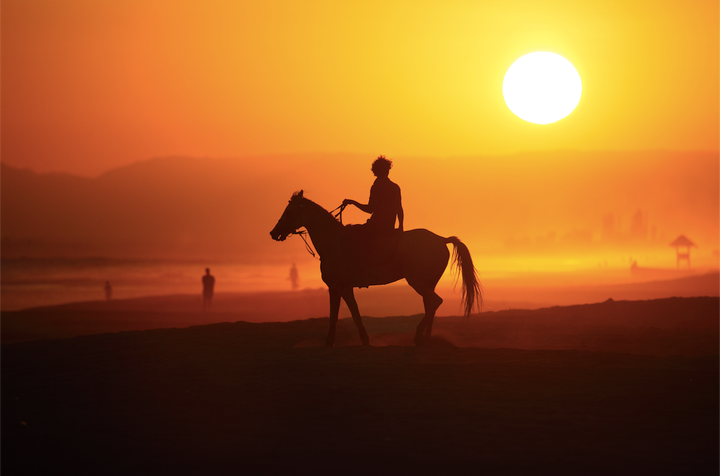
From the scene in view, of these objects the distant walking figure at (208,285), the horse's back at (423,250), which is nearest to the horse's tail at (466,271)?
the horse's back at (423,250)

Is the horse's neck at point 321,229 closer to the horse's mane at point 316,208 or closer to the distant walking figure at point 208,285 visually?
the horse's mane at point 316,208

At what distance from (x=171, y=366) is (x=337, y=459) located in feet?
15.3

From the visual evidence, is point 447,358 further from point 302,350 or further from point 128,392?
point 128,392

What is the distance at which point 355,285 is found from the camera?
11922 mm

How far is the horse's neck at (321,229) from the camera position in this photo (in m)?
11.9

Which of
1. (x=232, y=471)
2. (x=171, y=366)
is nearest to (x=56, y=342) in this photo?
(x=171, y=366)

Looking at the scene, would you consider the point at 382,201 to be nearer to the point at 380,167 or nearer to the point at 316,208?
the point at 380,167

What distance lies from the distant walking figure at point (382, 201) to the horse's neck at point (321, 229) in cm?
50

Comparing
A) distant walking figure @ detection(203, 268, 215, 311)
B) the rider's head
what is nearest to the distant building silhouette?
distant walking figure @ detection(203, 268, 215, 311)

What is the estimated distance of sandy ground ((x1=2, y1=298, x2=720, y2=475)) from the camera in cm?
591

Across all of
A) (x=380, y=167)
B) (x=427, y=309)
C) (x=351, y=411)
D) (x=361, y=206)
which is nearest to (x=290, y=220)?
(x=361, y=206)

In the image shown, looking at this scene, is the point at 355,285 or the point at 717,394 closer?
the point at 717,394

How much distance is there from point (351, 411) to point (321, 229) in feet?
17.2

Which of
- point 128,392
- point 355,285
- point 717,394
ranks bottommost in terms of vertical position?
point 717,394
